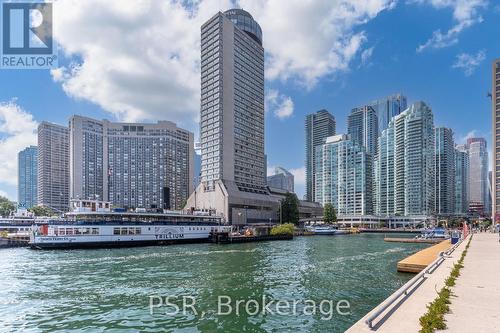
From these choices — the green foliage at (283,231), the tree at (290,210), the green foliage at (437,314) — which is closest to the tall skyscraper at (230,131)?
the tree at (290,210)

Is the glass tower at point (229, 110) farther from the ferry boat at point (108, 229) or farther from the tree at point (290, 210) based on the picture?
the ferry boat at point (108, 229)

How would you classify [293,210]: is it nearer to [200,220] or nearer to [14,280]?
[200,220]

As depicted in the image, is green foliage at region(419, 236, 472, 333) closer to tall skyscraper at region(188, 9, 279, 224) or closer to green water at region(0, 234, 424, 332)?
green water at region(0, 234, 424, 332)

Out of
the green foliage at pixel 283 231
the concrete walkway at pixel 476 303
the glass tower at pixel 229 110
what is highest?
the glass tower at pixel 229 110

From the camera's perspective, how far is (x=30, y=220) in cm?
10012

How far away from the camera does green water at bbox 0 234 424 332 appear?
17766mm

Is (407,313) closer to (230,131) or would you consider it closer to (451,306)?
(451,306)

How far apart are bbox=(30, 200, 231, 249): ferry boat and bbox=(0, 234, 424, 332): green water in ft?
81.5

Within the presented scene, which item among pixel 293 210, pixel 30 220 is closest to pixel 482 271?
pixel 30 220

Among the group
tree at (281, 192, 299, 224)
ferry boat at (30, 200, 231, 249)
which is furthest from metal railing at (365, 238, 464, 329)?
tree at (281, 192, 299, 224)

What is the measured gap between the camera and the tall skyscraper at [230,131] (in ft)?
507

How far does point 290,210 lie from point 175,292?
144 m

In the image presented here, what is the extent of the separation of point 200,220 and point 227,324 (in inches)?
3540

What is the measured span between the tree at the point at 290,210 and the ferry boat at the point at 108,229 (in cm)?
7840
